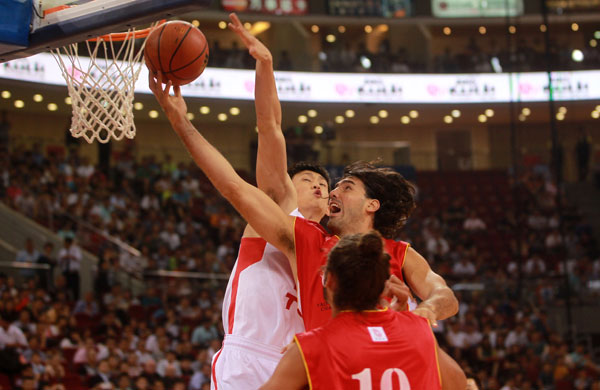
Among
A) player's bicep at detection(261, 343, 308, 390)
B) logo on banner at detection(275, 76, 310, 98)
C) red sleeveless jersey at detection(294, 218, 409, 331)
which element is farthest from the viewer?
logo on banner at detection(275, 76, 310, 98)

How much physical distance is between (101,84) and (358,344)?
2.91 m

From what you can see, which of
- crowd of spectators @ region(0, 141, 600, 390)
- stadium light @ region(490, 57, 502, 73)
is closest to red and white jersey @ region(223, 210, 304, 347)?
crowd of spectators @ region(0, 141, 600, 390)

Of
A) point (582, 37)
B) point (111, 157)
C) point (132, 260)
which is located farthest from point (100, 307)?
point (582, 37)

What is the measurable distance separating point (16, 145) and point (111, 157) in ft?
7.67

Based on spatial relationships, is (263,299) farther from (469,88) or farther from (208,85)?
(469,88)

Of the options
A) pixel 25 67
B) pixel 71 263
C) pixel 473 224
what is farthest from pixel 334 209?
pixel 473 224

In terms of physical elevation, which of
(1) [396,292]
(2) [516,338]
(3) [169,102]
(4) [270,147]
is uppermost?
(3) [169,102]

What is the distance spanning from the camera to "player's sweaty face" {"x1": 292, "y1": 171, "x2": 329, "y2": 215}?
3.85 metres

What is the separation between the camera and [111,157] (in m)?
18.5

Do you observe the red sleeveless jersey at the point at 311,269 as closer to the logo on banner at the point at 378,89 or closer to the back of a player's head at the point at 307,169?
the back of a player's head at the point at 307,169

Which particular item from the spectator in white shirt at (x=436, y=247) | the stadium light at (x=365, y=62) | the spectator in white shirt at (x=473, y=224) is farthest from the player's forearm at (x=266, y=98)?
the stadium light at (x=365, y=62)

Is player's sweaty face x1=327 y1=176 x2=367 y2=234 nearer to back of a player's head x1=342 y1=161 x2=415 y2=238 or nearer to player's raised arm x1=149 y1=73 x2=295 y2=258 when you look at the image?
back of a player's head x1=342 y1=161 x2=415 y2=238

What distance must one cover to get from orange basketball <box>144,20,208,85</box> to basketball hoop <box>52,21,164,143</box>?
0.79m

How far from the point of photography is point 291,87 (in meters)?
20.1
